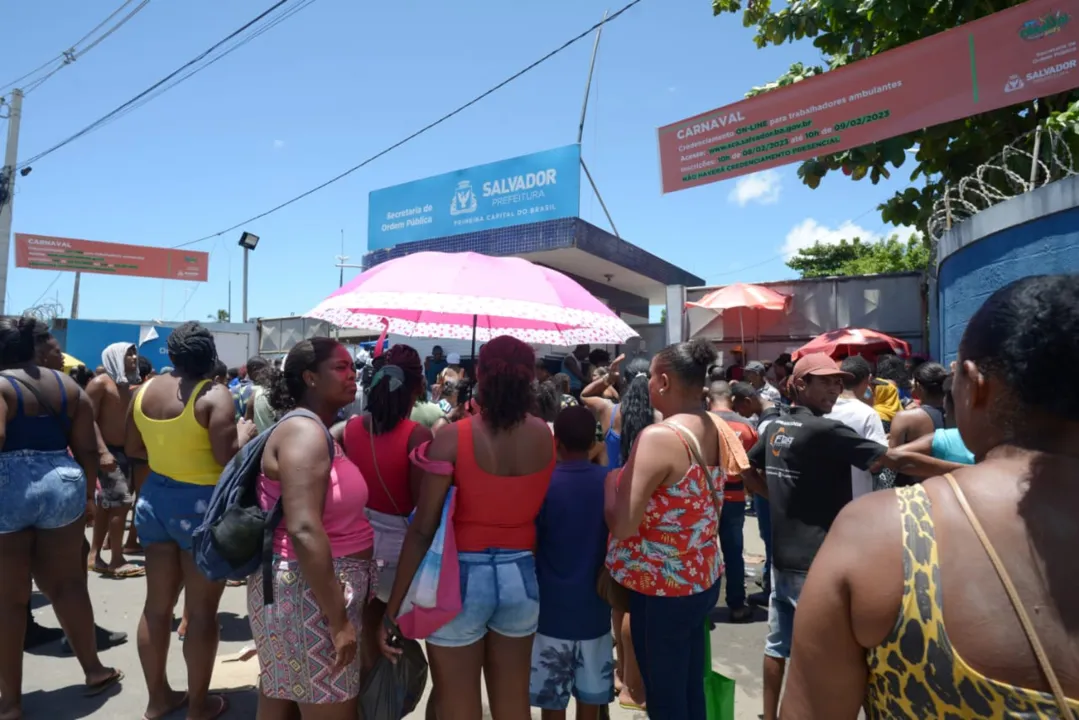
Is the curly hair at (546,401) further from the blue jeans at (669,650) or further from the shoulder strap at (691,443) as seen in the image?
the blue jeans at (669,650)

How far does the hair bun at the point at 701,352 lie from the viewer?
2.70 metres

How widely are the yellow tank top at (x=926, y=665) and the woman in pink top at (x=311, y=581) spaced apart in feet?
5.62

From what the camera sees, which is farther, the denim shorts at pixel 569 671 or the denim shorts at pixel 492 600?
the denim shorts at pixel 569 671

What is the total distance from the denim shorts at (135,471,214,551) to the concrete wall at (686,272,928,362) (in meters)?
7.98

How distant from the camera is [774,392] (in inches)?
295

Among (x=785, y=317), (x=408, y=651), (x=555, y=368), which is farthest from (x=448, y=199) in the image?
(x=408, y=651)

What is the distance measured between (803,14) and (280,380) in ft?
27.4

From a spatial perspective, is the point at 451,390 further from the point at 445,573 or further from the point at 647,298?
the point at 647,298

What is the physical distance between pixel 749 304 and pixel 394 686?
8.24 meters

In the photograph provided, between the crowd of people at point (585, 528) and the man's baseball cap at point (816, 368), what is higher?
the man's baseball cap at point (816, 368)

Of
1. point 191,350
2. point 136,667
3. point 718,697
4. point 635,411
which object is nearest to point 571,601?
point 718,697

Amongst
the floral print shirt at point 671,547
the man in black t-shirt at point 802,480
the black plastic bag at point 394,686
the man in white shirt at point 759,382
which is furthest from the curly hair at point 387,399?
the man in white shirt at point 759,382

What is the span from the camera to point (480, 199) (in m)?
14.4

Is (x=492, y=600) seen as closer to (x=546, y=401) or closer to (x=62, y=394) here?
(x=546, y=401)
